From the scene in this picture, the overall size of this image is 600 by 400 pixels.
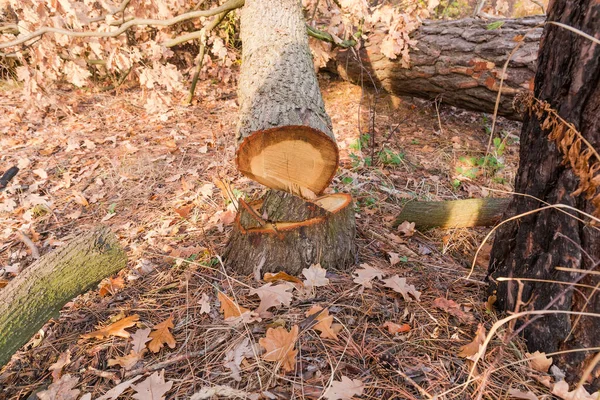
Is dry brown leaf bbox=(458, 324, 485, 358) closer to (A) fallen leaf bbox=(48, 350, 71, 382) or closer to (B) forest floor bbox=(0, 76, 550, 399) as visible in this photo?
(B) forest floor bbox=(0, 76, 550, 399)

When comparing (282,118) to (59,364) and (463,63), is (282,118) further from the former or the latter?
(463,63)

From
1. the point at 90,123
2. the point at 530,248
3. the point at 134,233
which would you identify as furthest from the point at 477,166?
the point at 90,123

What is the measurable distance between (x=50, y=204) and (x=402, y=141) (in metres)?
3.52

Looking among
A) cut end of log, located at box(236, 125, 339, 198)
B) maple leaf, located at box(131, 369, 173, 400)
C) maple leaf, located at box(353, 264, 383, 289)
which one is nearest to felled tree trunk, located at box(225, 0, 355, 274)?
cut end of log, located at box(236, 125, 339, 198)

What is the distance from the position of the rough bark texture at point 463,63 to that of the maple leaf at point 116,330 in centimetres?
329

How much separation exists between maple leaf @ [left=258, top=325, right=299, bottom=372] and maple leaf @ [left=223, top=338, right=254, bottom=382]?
0.08 m

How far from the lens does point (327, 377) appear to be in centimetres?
143

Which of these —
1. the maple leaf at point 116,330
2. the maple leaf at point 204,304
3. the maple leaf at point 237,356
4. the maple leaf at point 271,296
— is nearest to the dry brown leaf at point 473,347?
the maple leaf at point 271,296

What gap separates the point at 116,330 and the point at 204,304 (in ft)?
1.38

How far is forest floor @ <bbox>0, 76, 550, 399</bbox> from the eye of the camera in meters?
1.46

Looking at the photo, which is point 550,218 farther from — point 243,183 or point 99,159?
point 99,159

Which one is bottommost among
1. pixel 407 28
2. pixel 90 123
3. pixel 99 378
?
pixel 99 378

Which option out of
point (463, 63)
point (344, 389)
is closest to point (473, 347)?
point (344, 389)

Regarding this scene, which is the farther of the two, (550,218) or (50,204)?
(50,204)
